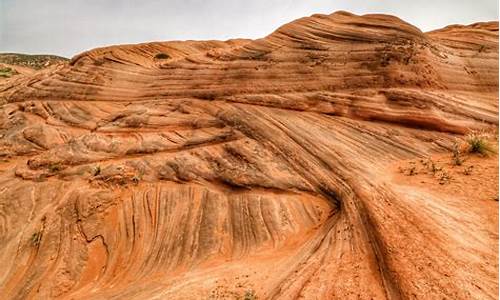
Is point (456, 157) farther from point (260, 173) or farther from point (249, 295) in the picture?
point (249, 295)

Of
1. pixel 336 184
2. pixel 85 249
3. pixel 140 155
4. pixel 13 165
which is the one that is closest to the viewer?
pixel 336 184

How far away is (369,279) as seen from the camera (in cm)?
638

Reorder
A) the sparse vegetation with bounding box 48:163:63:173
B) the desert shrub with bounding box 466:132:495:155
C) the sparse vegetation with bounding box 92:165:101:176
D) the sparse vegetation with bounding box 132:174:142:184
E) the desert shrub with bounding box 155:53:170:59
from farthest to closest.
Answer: the desert shrub with bounding box 155:53:170:59 < the sparse vegetation with bounding box 48:163:63:173 < the sparse vegetation with bounding box 92:165:101:176 < the sparse vegetation with bounding box 132:174:142:184 < the desert shrub with bounding box 466:132:495:155

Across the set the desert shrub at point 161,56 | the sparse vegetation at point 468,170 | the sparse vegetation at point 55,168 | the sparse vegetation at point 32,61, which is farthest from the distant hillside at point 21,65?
A: the sparse vegetation at point 468,170

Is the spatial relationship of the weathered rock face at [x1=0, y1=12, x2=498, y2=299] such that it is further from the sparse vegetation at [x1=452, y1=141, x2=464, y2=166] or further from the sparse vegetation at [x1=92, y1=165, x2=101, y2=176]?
the sparse vegetation at [x1=452, y1=141, x2=464, y2=166]

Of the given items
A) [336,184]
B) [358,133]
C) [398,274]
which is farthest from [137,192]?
[398,274]

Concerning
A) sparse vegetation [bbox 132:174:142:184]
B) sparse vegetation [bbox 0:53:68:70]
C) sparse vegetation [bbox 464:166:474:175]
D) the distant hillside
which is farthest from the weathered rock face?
sparse vegetation [bbox 0:53:68:70]

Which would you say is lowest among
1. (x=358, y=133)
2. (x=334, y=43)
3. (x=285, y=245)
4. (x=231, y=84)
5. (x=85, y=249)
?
(x=85, y=249)

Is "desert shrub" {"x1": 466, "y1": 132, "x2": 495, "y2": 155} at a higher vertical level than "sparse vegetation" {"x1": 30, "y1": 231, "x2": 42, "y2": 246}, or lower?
higher

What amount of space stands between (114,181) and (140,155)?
123 cm

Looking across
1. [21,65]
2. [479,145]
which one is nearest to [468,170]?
[479,145]

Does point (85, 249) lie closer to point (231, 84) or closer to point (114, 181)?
point (114, 181)

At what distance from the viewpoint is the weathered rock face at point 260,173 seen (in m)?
7.01

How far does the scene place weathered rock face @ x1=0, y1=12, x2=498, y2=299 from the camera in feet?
23.0
